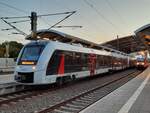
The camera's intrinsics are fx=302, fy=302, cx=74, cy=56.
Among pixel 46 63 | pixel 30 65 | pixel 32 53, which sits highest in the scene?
pixel 32 53

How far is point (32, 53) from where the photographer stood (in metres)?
16.8

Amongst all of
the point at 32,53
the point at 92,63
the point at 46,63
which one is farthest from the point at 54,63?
the point at 92,63

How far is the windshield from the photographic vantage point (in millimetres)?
16438

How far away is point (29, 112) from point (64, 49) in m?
8.46

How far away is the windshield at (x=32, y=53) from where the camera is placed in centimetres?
1644

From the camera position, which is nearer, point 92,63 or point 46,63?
point 46,63

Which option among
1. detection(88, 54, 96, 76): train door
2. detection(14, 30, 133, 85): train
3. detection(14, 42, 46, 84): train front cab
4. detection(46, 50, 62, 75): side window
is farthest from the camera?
detection(88, 54, 96, 76): train door

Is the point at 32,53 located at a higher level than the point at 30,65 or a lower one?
higher

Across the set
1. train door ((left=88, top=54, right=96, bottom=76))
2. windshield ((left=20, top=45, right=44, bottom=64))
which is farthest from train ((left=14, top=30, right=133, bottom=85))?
train door ((left=88, top=54, right=96, bottom=76))

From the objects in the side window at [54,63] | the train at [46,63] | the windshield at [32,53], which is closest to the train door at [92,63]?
the train at [46,63]

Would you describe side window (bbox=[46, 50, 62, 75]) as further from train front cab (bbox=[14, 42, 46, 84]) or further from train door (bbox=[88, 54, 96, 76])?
train door (bbox=[88, 54, 96, 76])

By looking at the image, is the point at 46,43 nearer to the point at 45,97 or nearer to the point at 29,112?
the point at 45,97

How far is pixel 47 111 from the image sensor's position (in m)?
10.2

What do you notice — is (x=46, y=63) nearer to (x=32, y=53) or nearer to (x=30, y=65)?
(x=30, y=65)
